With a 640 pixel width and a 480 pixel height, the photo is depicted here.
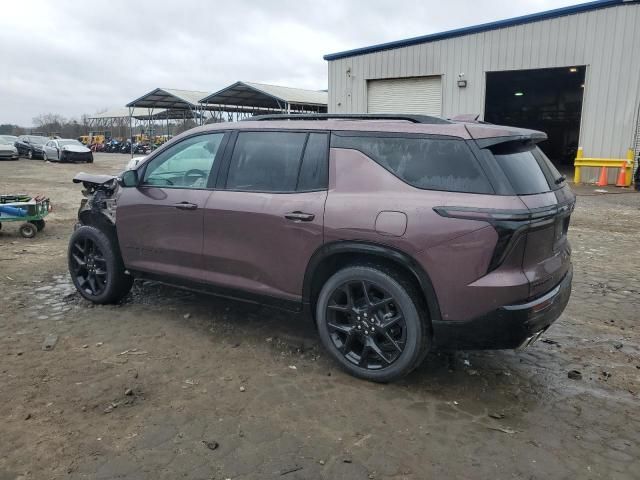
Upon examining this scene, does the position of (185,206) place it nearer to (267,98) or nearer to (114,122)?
(267,98)

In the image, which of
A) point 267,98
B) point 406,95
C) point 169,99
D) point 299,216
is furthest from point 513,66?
point 169,99

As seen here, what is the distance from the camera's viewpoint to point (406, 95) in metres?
19.6

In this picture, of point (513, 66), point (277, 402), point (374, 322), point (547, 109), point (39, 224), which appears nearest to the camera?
point (277, 402)

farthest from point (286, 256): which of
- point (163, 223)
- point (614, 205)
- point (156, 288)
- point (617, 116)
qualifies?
point (617, 116)

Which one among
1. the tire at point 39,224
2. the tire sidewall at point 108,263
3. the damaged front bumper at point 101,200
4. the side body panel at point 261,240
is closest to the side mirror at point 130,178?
the damaged front bumper at point 101,200

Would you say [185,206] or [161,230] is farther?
[161,230]

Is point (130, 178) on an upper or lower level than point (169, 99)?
lower

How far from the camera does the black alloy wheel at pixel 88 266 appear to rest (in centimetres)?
510

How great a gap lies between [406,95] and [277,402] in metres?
17.7

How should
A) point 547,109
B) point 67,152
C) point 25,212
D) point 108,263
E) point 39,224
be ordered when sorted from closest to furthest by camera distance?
point 108,263, point 25,212, point 39,224, point 67,152, point 547,109

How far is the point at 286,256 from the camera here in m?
3.80

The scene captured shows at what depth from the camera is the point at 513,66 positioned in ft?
56.3

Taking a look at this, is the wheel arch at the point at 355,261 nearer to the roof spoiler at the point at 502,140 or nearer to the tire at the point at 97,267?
the roof spoiler at the point at 502,140

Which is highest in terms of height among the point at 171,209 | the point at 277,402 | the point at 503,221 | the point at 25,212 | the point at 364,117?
the point at 364,117
